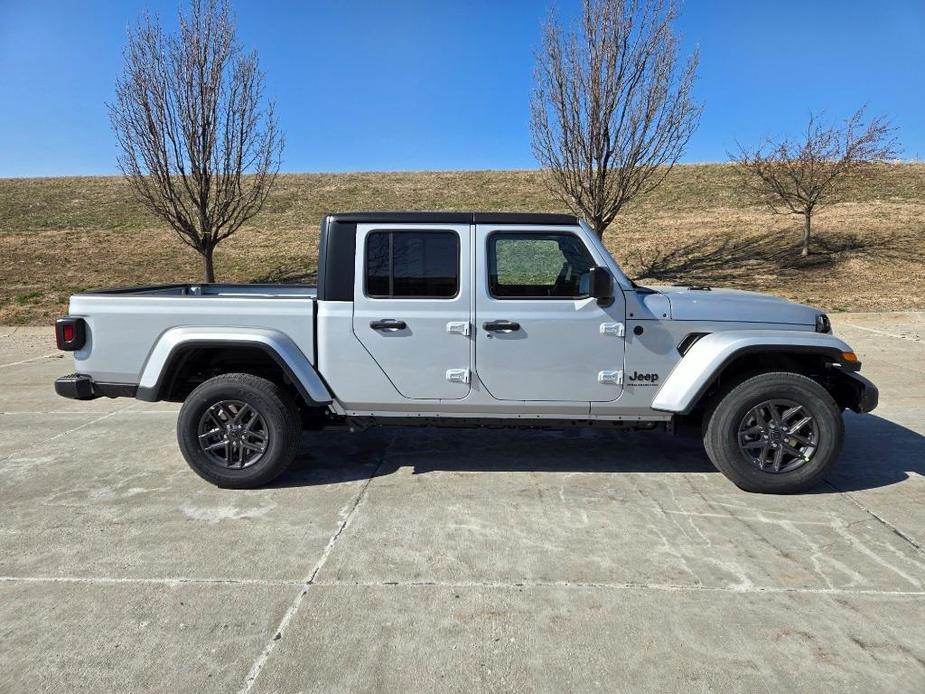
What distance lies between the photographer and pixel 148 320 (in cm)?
410

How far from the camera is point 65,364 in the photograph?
8859 mm

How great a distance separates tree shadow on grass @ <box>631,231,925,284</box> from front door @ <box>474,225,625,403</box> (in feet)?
45.4

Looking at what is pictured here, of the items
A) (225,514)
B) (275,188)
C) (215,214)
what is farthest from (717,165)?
(225,514)

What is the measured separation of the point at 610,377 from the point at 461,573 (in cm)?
166

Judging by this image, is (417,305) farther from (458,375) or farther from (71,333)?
(71,333)

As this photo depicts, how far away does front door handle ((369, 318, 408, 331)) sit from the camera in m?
4.02

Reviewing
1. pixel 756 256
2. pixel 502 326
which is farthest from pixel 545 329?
pixel 756 256

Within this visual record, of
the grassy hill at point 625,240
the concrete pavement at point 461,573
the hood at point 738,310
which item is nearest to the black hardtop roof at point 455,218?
the hood at point 738,310

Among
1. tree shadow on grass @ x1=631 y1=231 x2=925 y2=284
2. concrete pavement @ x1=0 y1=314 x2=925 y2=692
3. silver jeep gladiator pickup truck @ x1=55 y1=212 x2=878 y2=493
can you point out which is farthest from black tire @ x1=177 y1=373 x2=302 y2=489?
tree shadow on grass @ x1=631 y1=231 x2=925 y2=284

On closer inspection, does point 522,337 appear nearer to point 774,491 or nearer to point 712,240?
point 774,491

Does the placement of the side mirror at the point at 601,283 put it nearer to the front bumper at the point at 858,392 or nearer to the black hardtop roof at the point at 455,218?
the black hardtop roof at the point at 455,218

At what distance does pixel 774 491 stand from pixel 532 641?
2.29 metres

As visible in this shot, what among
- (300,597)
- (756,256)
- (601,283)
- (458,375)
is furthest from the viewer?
(756,256)

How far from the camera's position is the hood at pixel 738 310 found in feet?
13.1
